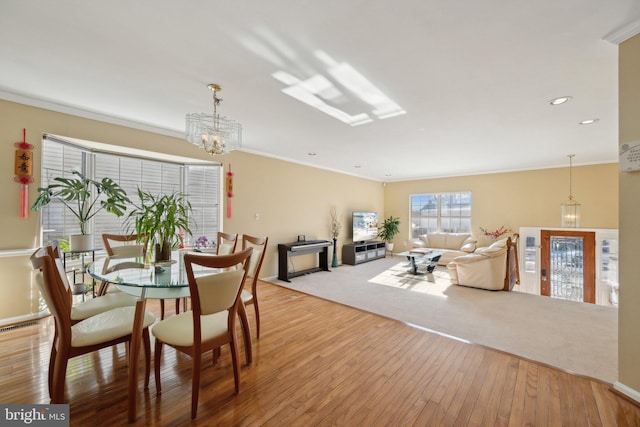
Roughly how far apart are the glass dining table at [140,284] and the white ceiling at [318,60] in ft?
5.66

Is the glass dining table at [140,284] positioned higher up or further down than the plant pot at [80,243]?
further down

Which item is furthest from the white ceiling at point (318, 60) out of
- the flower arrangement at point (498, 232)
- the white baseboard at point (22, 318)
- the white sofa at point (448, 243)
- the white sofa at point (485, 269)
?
the white sofa at point (448, 243)

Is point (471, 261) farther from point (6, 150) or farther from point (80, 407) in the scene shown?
point (6, 150)

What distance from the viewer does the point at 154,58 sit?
202 centimetres

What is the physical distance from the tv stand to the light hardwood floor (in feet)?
13.4

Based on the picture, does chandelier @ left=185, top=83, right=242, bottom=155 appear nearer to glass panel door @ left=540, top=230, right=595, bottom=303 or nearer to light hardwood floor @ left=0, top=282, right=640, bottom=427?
light hardwood floor @ left=0, top=282, right=640, bottom=427

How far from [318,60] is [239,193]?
3.14 metres

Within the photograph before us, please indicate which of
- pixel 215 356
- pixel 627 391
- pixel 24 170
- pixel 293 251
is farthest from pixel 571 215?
pixel 24 170

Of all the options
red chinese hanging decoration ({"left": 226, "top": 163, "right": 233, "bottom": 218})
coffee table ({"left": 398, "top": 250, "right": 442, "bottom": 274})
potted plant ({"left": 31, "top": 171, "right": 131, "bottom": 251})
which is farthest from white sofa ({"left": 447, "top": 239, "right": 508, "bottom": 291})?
potted plant ({"left": 31, "top": 171, "right": 131, "bottom": 251})

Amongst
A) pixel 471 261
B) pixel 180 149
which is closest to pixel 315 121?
pixel 180 149

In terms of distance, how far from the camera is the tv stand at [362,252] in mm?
6682

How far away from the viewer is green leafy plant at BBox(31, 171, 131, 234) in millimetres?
2816

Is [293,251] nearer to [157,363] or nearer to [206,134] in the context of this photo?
[206,134]

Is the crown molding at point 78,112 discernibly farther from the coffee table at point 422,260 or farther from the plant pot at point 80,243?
the coffee table at point 422,260
